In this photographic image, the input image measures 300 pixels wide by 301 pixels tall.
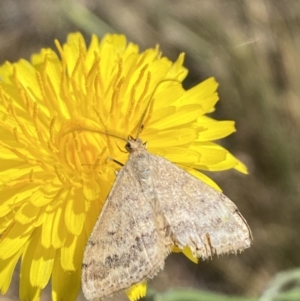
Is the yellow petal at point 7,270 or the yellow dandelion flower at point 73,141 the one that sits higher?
the yellow dandelion flower at point 73,141

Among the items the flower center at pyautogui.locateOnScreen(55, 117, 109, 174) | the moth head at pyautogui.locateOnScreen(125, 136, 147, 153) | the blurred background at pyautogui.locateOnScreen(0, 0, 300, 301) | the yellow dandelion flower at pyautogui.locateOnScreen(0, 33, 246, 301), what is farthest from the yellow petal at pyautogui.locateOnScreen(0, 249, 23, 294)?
the blurred background at pyautogui.locateOnScreen(0, 0, 300, 301)

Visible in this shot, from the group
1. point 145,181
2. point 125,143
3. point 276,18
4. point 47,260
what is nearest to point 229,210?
point 145,181

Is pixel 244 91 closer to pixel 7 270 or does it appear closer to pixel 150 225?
pixel 150 225

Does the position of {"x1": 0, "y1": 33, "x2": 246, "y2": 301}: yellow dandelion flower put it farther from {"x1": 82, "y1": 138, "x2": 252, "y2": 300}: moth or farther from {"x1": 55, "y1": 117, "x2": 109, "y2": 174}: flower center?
{"x1": 82, "y1": 138, "x2": 252, "y2": 300}: moth

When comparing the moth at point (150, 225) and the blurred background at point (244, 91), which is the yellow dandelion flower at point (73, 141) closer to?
the moth at point (150, 225)

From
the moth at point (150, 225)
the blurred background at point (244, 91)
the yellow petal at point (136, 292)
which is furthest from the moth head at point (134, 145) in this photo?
the blurred background at point (244, 91)

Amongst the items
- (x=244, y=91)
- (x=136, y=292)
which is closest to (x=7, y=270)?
(x=136, y=292)
